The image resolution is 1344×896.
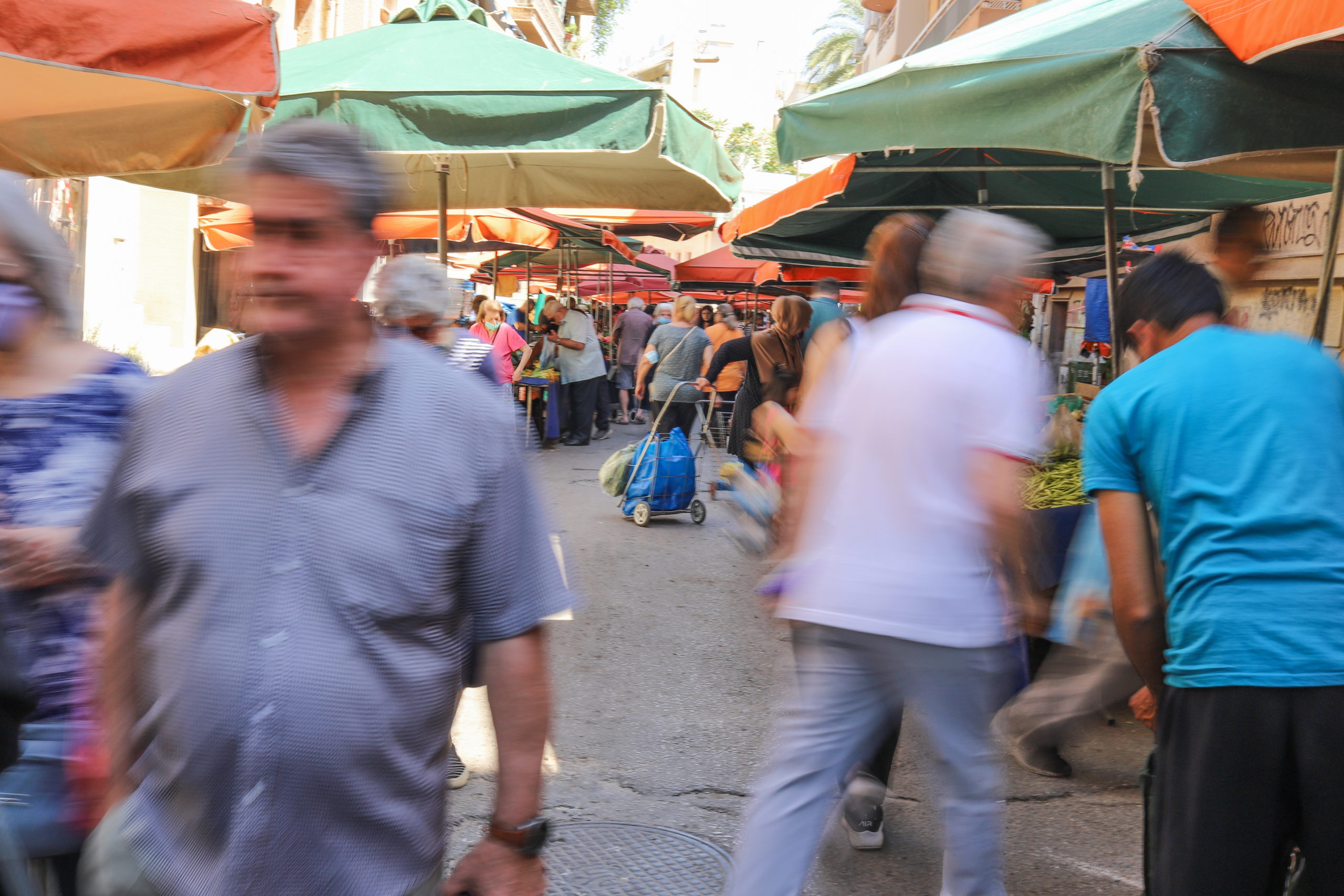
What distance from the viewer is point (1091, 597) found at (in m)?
3.57

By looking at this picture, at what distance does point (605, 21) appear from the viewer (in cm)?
5378

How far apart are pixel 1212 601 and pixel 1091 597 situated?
4.05ft

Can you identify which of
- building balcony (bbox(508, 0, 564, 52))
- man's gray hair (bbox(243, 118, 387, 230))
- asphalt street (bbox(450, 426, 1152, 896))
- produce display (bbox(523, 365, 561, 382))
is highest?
building balcony (bbox(508, 0, 564, 52))

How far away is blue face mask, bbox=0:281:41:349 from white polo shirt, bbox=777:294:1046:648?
1.75 m

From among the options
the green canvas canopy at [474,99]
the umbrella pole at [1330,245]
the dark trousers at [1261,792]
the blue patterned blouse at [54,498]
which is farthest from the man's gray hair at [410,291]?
the umbrella pole at [1330,245]

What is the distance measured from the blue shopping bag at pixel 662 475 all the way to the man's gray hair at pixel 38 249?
27.7 feet

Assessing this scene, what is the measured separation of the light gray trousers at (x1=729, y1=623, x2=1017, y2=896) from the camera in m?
2.60

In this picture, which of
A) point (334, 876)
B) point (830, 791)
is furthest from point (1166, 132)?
point (334, 876)

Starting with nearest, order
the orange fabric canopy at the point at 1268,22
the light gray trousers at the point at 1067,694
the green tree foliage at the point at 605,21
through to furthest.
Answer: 1. the orange fabric canopy at the point at 1268,22
2. the light gray trousers at the point at 1067,694
3. the green tree foliage at the point at 605,21

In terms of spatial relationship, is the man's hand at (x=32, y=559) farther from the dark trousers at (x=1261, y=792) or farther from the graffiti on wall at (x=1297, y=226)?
the graffiti on wall at (x=1297, y=226)

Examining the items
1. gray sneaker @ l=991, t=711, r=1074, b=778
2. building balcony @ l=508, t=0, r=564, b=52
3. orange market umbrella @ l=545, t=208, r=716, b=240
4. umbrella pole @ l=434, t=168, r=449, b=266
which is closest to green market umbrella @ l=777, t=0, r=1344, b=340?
gray sneaker @ l=991, t=711, r=1074, b=778

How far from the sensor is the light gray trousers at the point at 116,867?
1.64 m

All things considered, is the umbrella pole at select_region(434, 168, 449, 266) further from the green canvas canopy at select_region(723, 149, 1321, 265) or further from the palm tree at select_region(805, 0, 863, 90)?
the palm tree at select_region(805, 0, 863, 90)

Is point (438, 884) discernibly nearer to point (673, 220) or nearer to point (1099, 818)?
point (1099, 818)
